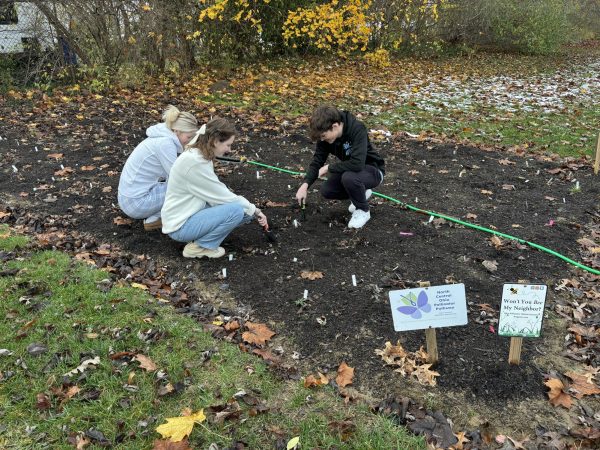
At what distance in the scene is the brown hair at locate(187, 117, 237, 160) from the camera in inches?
151

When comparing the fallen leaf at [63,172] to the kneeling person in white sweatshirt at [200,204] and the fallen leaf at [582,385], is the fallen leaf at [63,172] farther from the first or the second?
the fallen leaf at [582,385]

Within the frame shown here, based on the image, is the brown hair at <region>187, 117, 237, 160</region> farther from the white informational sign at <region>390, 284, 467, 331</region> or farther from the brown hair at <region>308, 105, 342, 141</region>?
the white informational sign at <region>390, 284, 467, 331</region>

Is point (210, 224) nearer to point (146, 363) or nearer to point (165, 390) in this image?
point (146, 363)

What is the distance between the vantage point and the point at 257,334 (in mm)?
3371

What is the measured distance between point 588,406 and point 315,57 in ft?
42.7

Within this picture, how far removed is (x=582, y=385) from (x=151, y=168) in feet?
12.5

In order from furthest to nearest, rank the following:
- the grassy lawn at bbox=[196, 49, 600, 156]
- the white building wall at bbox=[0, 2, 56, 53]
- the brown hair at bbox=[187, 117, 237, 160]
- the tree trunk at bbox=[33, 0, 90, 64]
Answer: the white building wall at bbox=[0, 2, 56, 53] < the tree trunk at bbox=[33, 0, 90, 64] < the grassy lawn at bbox=[196, 49, 600, 156] < the brown hair at bbox=[187, 117, 237, 160]

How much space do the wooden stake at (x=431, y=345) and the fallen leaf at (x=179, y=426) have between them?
1.38 metres

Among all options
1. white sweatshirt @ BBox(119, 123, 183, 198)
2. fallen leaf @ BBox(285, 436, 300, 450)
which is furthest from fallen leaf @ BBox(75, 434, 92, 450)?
white sweatshirt @ BBox(119, 123, 183, 198)

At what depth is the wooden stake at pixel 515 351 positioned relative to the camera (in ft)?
9.69

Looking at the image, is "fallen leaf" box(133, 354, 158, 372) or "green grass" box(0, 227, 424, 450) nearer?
"green grass" box(0, 227, 424, 450)

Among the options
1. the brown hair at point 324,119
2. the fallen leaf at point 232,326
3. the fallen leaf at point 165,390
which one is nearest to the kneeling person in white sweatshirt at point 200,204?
the brown hair at point 324,119

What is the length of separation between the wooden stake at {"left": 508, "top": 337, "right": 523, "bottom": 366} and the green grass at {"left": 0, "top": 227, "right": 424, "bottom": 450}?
86 cm

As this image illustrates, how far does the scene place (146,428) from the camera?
2658mm
